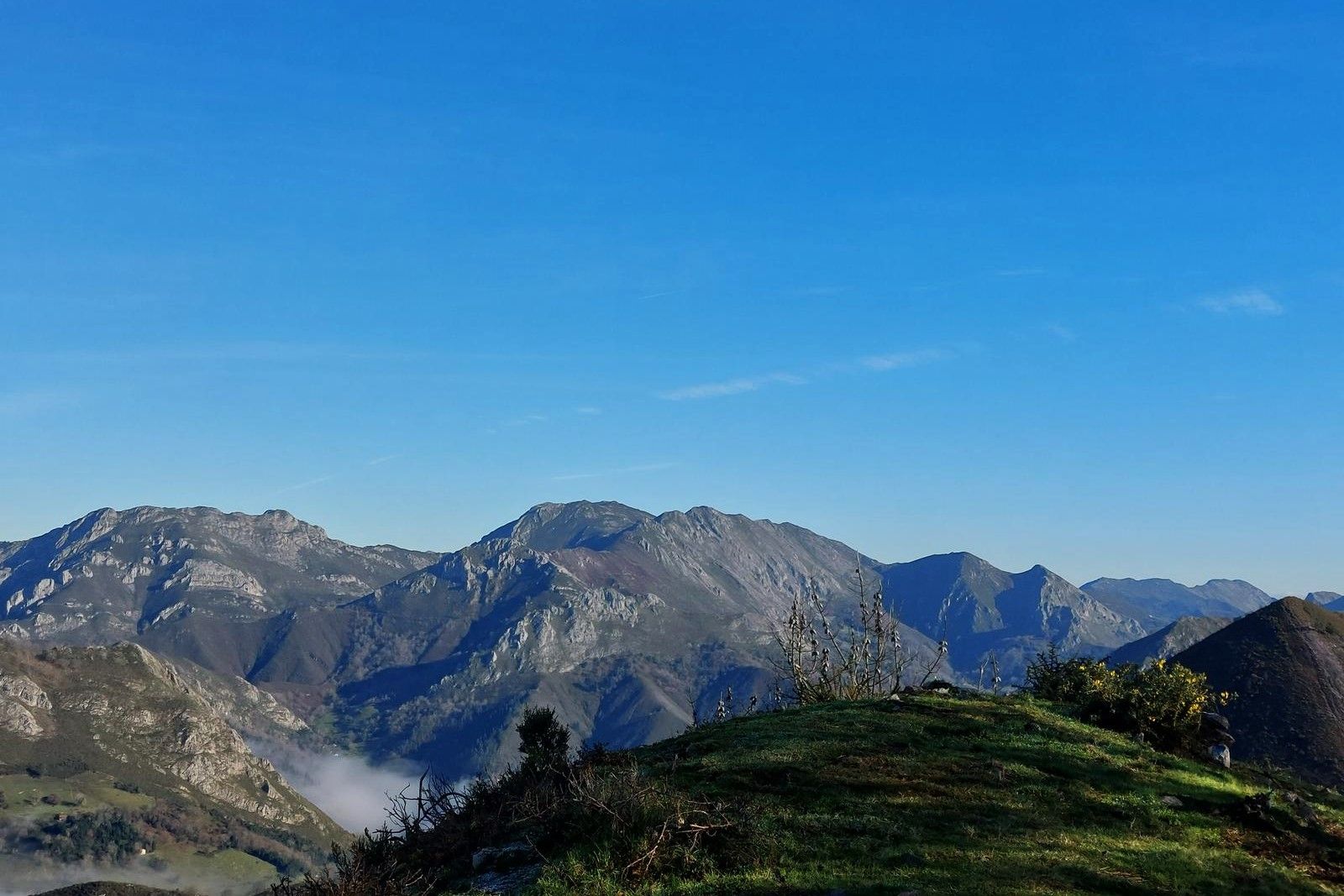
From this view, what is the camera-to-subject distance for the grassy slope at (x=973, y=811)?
17.7 m

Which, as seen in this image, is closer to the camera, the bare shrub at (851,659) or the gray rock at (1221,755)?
the gray rock at (1221,755)

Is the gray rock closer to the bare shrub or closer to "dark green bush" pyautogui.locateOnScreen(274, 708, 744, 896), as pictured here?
the bare shrub

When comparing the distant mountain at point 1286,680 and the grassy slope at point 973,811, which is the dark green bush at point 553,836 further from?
the distant mountain at point 1286,680

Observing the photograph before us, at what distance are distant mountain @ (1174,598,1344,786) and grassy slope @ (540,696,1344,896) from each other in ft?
260

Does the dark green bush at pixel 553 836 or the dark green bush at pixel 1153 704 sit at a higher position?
the dark green bush at pixel 1153 704

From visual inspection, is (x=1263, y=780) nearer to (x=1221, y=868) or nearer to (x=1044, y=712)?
(x=1044, y=712)

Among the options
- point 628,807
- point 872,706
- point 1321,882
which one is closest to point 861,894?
point 628,807

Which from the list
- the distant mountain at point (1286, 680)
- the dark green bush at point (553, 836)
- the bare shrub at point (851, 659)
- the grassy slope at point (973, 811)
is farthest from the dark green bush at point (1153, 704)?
the distant mountain at point (1286, 680)

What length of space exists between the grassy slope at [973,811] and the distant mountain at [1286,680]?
7936 cm

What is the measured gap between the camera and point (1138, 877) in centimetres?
1783

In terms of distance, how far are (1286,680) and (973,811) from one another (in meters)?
110

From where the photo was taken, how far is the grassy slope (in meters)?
17.7

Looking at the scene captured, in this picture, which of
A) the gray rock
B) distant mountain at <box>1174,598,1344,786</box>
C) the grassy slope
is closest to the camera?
the grassy slope

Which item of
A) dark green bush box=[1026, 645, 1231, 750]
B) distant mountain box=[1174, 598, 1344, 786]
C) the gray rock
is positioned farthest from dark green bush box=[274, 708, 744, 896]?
distant mountain box=[1174, 598, 1344, 786]
